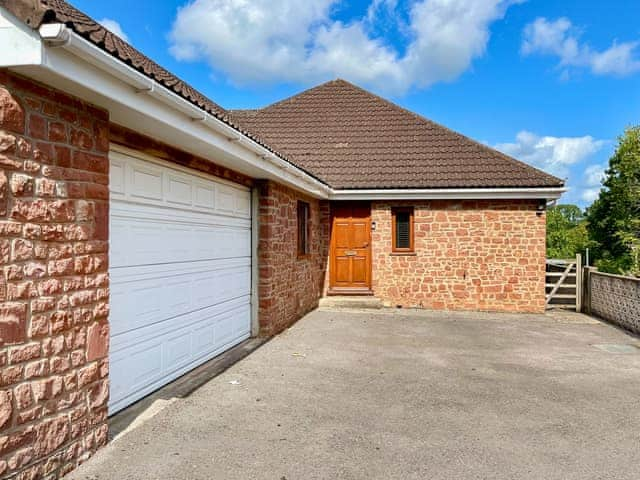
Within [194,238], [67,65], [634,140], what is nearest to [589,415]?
[194,238]

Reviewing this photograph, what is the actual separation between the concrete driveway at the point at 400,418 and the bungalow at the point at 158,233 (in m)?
0.63

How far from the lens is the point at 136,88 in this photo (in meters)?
3.53

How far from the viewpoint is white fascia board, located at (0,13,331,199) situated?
8.82 feet

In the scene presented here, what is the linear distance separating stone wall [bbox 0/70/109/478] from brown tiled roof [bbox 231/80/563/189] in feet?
23.7

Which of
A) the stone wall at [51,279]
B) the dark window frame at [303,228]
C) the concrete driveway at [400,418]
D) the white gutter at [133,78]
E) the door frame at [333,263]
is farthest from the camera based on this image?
the door frame at [333,263]

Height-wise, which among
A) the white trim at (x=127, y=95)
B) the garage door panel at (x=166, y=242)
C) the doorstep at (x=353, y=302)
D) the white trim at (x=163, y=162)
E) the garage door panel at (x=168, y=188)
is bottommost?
the doorstep at (x=353, y=302)

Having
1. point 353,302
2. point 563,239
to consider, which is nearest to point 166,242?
point 353,302

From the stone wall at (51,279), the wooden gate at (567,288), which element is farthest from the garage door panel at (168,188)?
the wooden gate at (567,288)

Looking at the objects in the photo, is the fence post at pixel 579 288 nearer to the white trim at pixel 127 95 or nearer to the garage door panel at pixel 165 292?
the white trim at pixel 127 95

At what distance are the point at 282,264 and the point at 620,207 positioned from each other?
104ft

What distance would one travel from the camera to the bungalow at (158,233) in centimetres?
288

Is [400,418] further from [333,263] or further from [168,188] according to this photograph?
[333,263]

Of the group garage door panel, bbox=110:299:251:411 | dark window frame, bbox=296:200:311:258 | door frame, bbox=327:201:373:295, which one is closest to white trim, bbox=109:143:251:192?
garage door panel, bbox=110:299:251:411

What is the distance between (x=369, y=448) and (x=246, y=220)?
4.66 m
